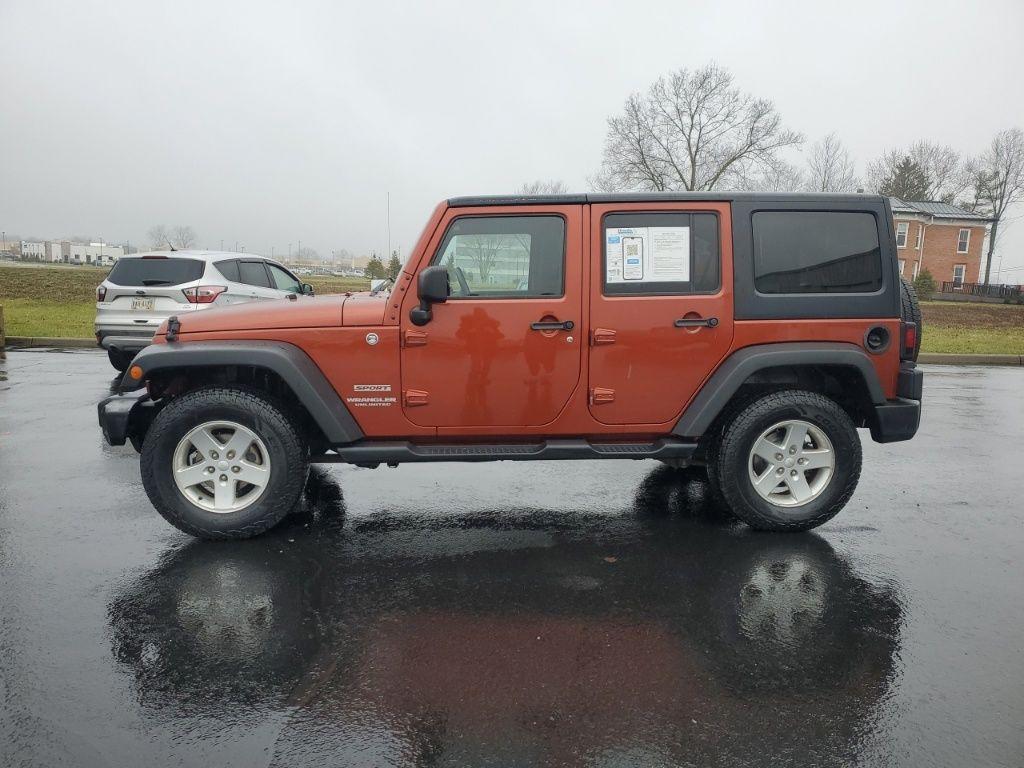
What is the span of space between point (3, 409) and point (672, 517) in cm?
727

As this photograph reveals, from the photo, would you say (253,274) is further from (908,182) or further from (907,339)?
(908,182)

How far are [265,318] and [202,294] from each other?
237 inches

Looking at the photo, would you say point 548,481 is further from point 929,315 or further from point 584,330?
point 929,315

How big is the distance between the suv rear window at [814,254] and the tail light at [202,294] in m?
7.63

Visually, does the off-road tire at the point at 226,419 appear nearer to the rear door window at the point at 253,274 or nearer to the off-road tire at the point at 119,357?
the off-road tire at the point at 119,357

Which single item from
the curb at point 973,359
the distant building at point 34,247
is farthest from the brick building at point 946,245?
the distant building at point 34,247

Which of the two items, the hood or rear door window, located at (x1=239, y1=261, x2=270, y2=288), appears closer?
A: the hood

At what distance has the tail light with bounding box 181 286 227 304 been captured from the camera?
30.8ft

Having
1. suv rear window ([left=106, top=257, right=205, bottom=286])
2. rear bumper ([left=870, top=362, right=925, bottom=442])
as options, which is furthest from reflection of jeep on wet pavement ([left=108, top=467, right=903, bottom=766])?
suv rear window ([left=106, top=257, right=205, bottom=286])

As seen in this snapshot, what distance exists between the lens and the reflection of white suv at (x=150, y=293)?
9320 mm

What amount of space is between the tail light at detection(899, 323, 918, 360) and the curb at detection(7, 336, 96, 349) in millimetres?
14131

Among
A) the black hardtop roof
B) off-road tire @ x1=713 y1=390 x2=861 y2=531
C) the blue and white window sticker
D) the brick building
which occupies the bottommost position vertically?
off-road tire @ x1=713 y1=390 x2=861 y2=531

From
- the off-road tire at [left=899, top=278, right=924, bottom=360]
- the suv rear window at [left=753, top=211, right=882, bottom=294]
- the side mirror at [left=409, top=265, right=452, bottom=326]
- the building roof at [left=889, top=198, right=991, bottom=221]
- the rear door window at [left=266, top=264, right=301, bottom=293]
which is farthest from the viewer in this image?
the building roof at [left=889, top=198, right=991, bottom=221]

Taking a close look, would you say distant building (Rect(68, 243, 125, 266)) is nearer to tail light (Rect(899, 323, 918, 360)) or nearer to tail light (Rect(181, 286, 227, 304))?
tail light (Rect(181, 286, 227, 304))
